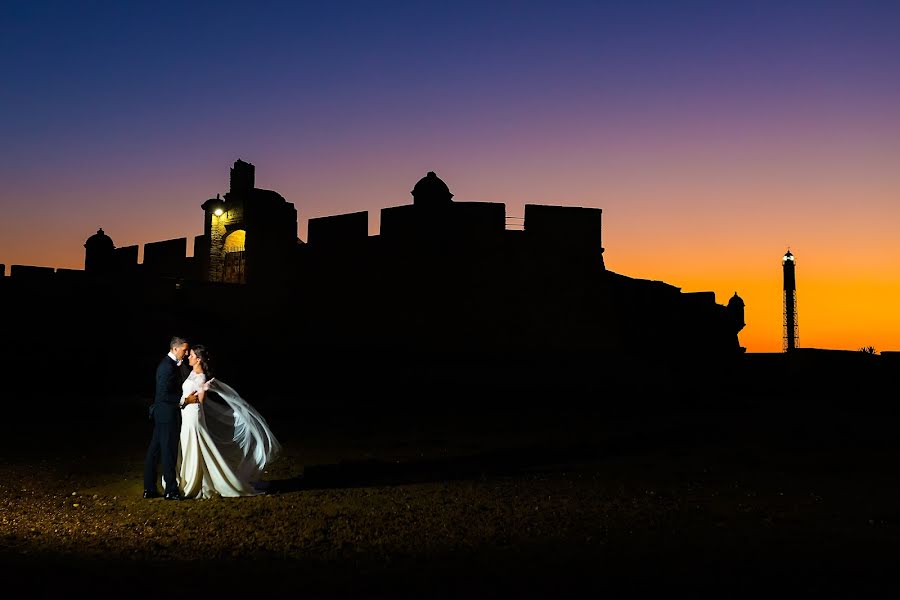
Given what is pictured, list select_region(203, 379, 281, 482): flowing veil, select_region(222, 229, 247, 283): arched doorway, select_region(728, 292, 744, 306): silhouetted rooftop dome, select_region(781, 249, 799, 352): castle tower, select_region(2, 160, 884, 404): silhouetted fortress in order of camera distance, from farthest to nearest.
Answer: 1. select_region(781, 249, 799, 352): castle tower
2. select_region(728, 292, 744, 306): silhouetted rooftop dome
3. select_region(222, 229, 247, 283): arched doorway
4. select_region(2, 160, 884, 404): silhouetted fortress
5. select_region(203, 379, 281, 482): flowing veil

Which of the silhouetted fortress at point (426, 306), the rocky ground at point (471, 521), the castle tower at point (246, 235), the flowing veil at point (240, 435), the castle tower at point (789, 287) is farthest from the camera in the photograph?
the castle tower at point (789, 287)

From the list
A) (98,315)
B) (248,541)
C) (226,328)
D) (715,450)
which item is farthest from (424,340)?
(248,541)

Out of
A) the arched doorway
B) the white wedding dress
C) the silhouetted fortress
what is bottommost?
the white wedding dress

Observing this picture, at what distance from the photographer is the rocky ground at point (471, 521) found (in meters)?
5.69

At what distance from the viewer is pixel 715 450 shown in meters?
12.7

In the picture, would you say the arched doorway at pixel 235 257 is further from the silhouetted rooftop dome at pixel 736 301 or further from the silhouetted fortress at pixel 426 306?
the silhouetted rooftop dome at pixel 736 301

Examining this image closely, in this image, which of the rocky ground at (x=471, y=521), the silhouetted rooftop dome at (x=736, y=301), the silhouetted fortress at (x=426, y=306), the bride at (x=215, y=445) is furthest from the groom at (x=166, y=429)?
the silhouetted rooftop dome at (x=736, y=301)

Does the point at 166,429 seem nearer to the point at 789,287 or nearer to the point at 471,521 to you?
the point at 471,521

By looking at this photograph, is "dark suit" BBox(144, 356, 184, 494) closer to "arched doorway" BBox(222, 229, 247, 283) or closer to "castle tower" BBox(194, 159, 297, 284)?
"castle tower" BBox(194, 159, 297, 284)

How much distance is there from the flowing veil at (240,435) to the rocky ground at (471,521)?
41 centimetres

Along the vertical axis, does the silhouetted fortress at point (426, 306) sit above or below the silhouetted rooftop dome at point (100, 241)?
below

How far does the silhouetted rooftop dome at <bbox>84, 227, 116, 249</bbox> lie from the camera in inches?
1641

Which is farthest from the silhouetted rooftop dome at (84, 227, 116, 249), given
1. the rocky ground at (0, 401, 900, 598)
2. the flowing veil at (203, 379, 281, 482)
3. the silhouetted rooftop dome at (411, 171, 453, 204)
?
the flowing veil at (203, 379, 281, 482)

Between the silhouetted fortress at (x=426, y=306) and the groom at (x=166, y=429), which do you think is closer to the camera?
the groom at (x=166, y=429)
